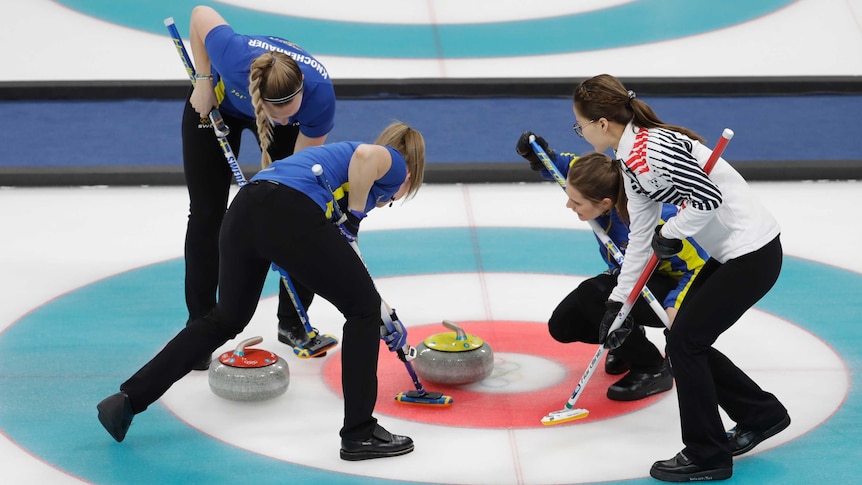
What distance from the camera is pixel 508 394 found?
4898mm

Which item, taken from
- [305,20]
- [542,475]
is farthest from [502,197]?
[305,20]

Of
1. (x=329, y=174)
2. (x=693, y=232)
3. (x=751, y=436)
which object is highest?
(x=329, y=174)

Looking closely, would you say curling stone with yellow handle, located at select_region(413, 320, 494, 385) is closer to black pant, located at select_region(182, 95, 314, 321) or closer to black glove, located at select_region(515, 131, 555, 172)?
black glove, located at select_region(515, 131, 555, 172)

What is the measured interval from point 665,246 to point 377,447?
4.18ft

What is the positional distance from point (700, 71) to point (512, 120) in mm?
2241

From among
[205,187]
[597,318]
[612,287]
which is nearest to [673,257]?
[612,287]

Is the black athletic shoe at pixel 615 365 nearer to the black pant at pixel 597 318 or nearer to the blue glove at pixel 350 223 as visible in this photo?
the black pant at pixel 597 318

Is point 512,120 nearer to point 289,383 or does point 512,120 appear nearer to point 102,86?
point 102,86

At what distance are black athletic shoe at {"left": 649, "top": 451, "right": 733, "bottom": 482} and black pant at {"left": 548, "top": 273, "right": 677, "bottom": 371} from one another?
670 mm

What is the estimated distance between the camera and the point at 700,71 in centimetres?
1090

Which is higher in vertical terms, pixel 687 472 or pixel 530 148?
pixel 530 148

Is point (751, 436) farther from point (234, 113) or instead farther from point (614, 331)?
point (234, 113)

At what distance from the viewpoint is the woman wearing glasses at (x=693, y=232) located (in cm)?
384

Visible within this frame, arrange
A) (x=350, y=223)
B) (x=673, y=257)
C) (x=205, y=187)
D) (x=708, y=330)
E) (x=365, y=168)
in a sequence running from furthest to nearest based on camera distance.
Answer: (x=205, y=187) → (x=673, y=257) → (x=350, y=223) → (x=365, y=168) → (x=708, y=330)
